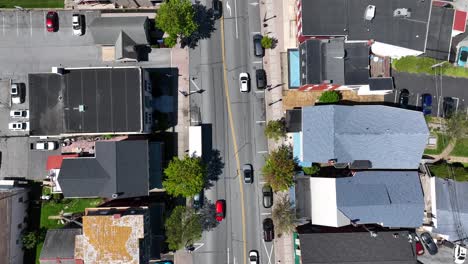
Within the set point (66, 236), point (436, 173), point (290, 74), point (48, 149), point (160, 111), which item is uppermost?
point (290, 74)

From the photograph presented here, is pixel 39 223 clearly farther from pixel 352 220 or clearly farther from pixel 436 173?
pixel 436 173

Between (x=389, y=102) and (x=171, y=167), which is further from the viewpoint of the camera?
(x=389, y=102)

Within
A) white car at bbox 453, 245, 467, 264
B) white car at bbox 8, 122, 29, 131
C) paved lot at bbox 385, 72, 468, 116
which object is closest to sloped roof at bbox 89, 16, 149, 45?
white car at bbox 8, 122, 29, 131

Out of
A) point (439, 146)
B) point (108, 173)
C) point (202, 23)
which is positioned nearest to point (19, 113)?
point (108, 173)

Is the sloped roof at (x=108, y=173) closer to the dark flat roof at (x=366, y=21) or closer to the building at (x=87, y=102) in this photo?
the building at (x=87, y=102)

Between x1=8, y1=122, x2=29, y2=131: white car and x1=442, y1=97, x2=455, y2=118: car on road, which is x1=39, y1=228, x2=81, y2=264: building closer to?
x1=8, y1=122, x2=29, y2=131: white car

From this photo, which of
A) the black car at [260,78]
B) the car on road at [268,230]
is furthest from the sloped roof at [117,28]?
the car on road at [268,230]

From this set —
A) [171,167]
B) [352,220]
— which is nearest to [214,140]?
[171,167]
